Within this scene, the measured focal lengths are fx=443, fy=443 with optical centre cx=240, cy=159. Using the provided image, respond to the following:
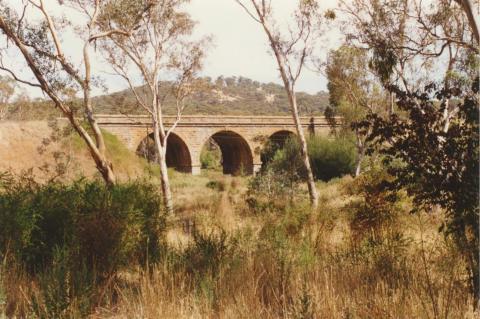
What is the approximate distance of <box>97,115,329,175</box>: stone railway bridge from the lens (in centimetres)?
3178

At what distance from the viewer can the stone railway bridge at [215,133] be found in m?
31.8

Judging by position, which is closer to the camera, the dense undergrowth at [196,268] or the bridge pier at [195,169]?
the dense undergrowth at [196,268]

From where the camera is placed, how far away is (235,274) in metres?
4.45

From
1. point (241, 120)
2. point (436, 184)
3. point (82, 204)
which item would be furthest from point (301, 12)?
point (241, 120)

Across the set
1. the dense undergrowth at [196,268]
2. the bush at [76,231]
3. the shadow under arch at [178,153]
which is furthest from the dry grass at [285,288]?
the shadow under arch at [178,153]

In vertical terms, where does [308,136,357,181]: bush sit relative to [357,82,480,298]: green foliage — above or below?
below

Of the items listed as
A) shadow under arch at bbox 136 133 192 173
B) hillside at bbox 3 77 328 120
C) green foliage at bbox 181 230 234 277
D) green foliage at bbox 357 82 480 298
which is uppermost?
hillside at bbox 3 77 328 120

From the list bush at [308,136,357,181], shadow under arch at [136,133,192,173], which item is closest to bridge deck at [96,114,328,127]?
shadow under arch at [136,133,192,173]

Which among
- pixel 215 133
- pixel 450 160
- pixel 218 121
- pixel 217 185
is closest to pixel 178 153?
pixel 215 133

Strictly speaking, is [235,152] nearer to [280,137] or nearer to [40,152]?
[280,137]

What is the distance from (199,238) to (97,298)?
175 centimetres

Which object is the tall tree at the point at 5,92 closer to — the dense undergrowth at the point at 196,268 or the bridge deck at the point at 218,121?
the bridge deck at the point at 218,121

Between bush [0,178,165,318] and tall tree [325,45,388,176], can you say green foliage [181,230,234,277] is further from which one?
tall tree [325,45,388,176]

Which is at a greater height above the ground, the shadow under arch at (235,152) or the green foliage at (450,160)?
the green foliage at (450,160)
